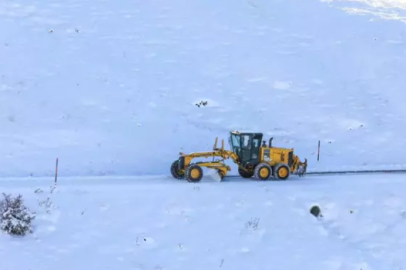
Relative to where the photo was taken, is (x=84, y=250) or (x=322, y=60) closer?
(x=84, y=250)

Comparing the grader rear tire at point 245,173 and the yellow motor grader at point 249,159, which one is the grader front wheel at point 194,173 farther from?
the grader rear tire at point 245,173

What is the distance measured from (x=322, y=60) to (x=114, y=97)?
11.4 m

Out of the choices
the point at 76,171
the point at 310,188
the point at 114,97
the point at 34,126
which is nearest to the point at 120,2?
the point at 114,97

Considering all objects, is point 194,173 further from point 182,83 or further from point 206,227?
point 182,83

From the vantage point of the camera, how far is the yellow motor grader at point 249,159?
17906 millimetres

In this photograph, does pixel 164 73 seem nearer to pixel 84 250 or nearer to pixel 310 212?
pixel 310 212

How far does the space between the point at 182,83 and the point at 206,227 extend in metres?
12.9

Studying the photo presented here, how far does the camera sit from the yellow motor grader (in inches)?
705

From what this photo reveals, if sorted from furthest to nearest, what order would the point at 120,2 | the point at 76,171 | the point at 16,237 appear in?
the point at 120,2 < the point at 76,171 < the point at 16,237

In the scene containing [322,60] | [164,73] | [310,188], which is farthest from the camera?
[322,60]

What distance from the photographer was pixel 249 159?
18.5 metres

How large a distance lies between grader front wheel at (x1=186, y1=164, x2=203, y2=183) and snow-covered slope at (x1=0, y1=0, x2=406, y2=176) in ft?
11.7

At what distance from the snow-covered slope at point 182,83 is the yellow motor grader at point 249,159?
9.36 feet

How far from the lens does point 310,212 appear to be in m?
15.5
